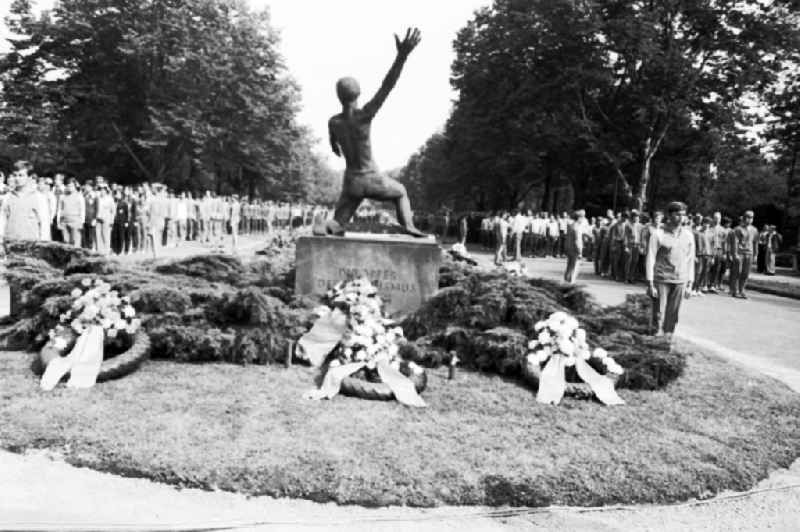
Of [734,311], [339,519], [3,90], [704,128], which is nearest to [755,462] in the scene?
[339,519]

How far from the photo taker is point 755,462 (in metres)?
5.05

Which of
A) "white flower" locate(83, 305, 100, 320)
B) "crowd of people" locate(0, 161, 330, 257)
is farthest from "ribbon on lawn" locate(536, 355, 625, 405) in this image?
"crowd of people" locate(0, 161, 330, 257)

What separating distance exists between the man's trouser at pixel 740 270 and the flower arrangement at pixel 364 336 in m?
13.7

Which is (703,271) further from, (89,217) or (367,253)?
(89,217)

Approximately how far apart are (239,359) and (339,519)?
347 centimetres

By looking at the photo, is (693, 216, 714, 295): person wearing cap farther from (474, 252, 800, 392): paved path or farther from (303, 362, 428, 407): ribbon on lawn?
(303, 362, 428, 407): ribbon on lawn

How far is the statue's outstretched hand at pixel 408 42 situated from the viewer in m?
8.29

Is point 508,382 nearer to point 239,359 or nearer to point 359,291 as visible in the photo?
point 359,291

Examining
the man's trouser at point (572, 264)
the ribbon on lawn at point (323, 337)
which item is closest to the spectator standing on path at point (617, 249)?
the man's trouser at point (572, 264)

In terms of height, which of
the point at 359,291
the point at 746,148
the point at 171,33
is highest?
the point at 171,33

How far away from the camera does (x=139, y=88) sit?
4138cm

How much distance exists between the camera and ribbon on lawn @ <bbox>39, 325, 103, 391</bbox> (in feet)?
19.4

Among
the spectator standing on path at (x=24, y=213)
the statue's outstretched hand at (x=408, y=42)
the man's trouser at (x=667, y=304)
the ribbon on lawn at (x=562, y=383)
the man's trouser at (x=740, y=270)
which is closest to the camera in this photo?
the ribbon on lawn at (x=562, y=383)

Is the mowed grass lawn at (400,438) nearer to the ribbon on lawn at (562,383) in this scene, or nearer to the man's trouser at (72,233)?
the ribbon on lawn at (562,383)
